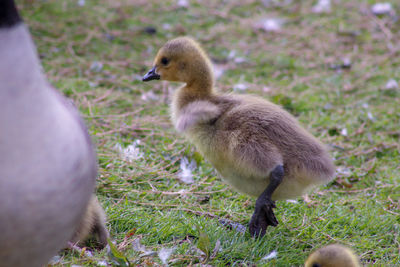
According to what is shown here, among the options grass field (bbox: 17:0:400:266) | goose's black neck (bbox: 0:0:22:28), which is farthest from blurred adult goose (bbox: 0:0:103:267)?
grass field (bbox: 17:0:400:266)

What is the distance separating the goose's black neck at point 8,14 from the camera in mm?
1727

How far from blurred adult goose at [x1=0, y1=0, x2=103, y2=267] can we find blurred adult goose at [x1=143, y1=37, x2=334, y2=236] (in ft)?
4.32

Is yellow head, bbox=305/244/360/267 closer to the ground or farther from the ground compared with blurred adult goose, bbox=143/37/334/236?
closer to the ground

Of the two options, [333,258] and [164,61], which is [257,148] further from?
[164,61]

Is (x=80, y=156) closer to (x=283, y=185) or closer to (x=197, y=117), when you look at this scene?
(x=197, y=117)

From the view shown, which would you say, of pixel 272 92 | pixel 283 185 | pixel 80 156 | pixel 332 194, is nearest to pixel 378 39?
pixel 272 92

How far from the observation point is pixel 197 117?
10.2ft

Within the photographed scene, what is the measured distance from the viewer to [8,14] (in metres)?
1.74

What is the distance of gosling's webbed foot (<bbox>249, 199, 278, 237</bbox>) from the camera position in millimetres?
2914

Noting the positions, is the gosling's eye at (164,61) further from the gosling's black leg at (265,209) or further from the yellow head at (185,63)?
the gosling's black leg at (265,209)

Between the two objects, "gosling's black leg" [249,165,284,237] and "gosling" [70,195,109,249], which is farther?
"gosling's black leg" [249,165,284,237]

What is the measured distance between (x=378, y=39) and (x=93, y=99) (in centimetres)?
422

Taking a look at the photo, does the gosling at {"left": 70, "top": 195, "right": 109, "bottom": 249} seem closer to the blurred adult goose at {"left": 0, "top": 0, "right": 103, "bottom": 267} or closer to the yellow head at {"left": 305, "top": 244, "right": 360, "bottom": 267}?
the blurred adult goose at {"left": 0, "top": 0, "right": 103, "bottom": 267}

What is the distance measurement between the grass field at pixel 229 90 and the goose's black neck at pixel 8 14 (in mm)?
1292
